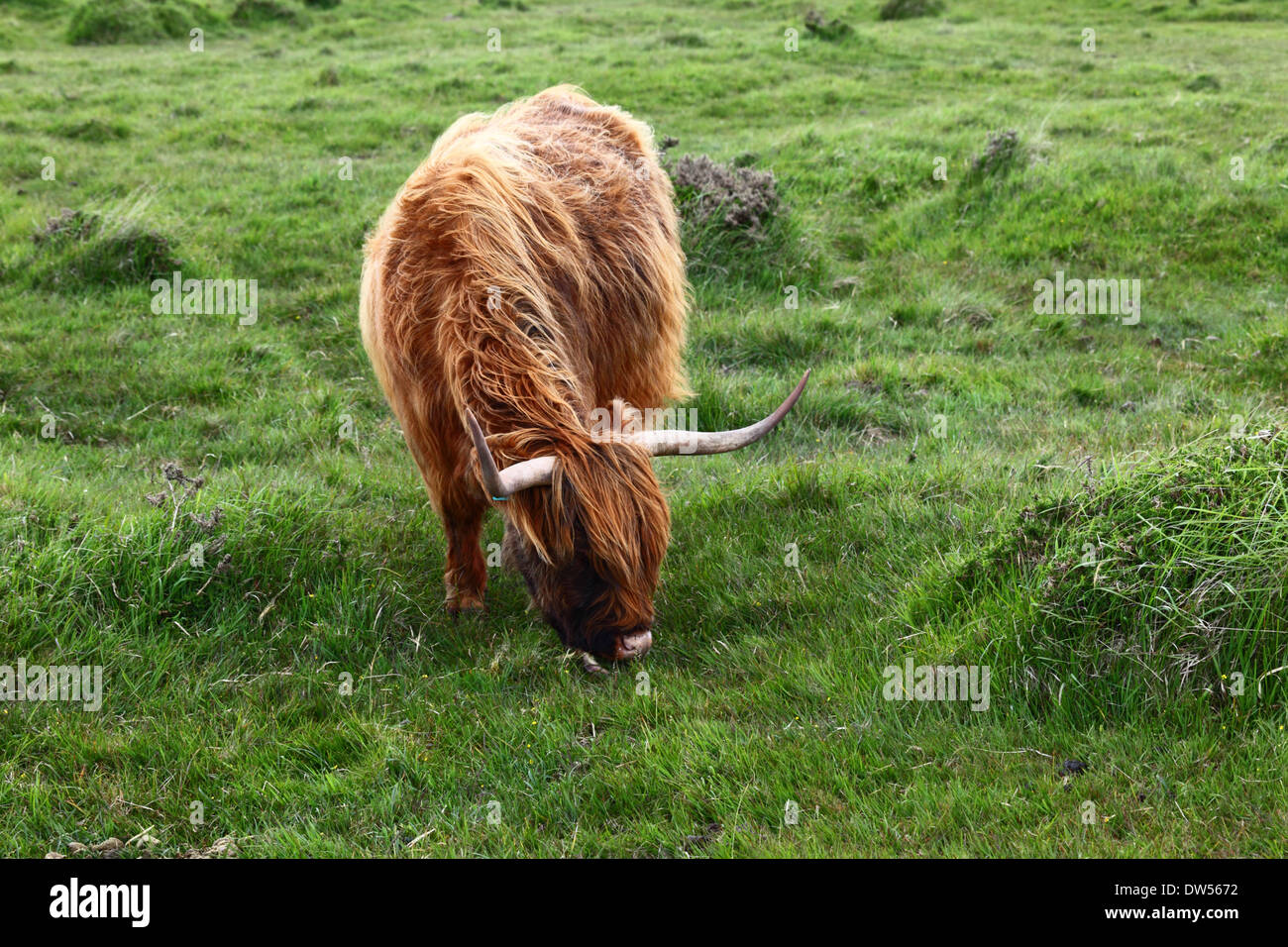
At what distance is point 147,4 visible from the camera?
21094 mm

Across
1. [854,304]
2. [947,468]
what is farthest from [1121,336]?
[947,468]

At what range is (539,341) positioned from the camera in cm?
418

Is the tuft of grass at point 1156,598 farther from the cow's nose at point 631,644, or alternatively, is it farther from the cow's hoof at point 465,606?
the cow's hoof at point 465,606

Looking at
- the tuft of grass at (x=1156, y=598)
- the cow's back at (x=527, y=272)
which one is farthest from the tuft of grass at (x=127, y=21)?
the tuft of grass at (x=1156, y=598)

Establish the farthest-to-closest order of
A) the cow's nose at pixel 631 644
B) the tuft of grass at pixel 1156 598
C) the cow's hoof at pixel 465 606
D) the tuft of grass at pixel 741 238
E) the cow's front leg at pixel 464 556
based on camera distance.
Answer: the tuft of grass at pixel 741 238 < the cow's hoof at pixel 465 606 < the cow's front leg at pixel 464 556 < the cow's nose at pixel 631 644 < the tuft of grass at pixel 1156 598

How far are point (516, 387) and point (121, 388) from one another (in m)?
4.21

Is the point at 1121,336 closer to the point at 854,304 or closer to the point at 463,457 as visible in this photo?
the point at 854,304

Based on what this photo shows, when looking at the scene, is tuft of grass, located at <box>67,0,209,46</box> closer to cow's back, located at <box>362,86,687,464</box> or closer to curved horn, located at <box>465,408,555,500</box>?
cow's back, located at <box>362,86,687,464</box>

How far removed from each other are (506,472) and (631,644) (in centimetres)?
89

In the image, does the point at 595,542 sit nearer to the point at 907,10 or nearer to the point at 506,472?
the point at 506,472

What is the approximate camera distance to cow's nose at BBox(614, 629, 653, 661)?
3941mm

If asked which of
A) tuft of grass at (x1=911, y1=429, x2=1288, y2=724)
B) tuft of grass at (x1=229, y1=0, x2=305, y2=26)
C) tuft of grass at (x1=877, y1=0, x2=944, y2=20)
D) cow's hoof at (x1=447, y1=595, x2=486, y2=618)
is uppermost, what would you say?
tuft of grass at (x1=877, y1=0, x2=944, y2=20)

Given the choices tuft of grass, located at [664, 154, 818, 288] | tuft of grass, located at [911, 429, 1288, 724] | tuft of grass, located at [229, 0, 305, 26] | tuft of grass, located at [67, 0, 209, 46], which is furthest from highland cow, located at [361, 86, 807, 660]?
tuft of grass, located at [229, 0, 305, 26]

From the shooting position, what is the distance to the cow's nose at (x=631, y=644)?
3.94 m
